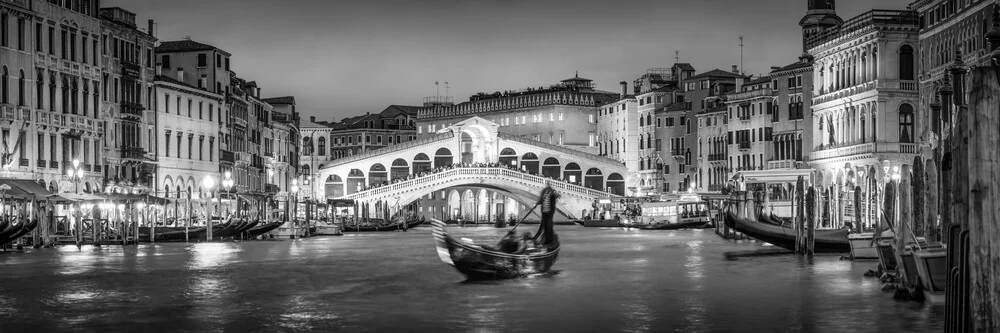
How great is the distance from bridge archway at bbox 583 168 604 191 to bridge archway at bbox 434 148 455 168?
23.6ft

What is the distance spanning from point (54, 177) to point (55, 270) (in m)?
14.4

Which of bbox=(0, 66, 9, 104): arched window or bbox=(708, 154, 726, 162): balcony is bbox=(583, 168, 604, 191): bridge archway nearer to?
bbox=(708, 154, 726, 162): balcony

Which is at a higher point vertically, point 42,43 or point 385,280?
point 42,43

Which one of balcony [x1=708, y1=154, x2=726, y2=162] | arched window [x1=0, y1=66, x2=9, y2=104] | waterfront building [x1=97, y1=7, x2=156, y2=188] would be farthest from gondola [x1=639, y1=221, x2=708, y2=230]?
arched window [x1=0, y1=66, x2=9, y2=104]

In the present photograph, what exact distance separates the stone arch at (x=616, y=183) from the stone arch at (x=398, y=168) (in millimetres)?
10686

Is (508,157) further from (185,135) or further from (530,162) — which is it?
(185,135)

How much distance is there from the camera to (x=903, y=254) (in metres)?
16.7

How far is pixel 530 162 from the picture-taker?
80375 millimetres

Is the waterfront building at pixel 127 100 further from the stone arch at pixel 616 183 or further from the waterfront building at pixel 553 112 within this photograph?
the waterfront building at pixel 553 112

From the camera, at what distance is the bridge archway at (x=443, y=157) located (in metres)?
80.6

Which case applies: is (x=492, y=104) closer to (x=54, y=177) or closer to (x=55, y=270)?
(x=54, y=177)

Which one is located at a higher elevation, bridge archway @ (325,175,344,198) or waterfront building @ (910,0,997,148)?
waterfront building @ (910,0,997,148)

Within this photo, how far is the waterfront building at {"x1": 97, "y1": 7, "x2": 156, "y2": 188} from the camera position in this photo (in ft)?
137

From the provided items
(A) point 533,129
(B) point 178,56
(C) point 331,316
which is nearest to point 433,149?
(A) point 533,129
